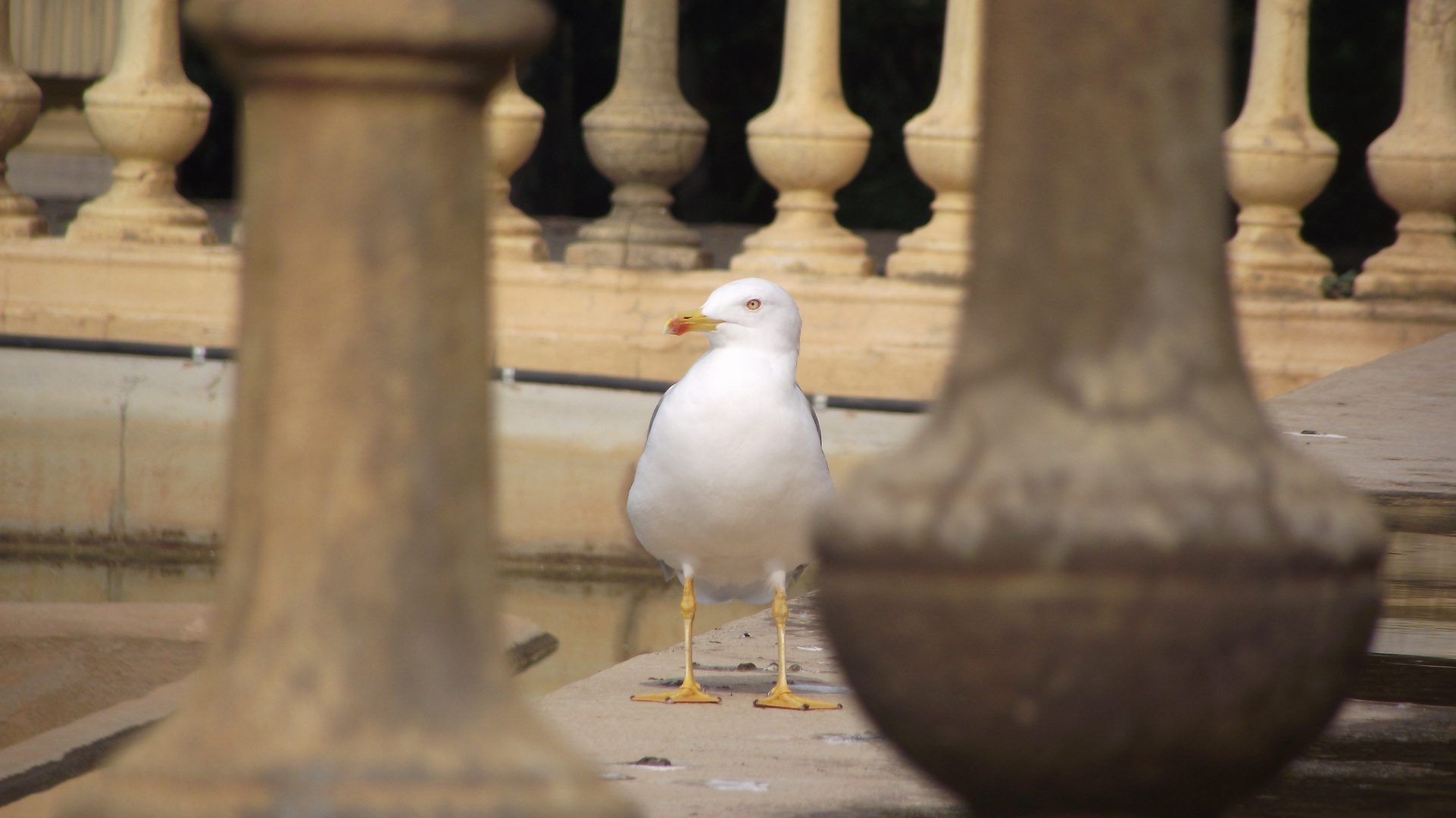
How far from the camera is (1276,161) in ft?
24.1

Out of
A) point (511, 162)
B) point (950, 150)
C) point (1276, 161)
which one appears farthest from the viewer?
point (511, 162)

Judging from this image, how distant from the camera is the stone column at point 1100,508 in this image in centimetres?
139

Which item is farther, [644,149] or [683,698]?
[644,149]

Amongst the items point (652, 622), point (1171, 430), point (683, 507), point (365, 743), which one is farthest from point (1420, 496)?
point (365, 743)

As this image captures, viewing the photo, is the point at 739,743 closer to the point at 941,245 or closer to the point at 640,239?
the point at 941,245

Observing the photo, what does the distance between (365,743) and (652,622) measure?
5721 mm

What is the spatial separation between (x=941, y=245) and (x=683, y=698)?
13.1 ft

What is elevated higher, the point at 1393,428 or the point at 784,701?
the point at 1393,428

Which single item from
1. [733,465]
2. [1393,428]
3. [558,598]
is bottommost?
[558,598]

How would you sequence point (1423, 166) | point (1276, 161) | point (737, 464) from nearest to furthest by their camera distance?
1. point (737, 464)
2. point (1423, 166)
3. point (1276, 161)

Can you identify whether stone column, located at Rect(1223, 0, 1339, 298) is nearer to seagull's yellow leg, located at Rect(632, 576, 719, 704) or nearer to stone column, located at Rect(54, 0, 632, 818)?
seagull's yellow leg, located at Rect(632, 576, 719, 704)

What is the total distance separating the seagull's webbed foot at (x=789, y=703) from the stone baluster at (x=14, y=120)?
580 cm

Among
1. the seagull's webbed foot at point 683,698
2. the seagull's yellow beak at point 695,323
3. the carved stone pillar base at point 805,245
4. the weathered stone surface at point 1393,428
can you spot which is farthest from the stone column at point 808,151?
the seagull's webbed foot at point 683,698

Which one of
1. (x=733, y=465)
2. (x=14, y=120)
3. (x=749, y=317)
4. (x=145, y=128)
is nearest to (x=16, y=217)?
(x=14, y=120)
